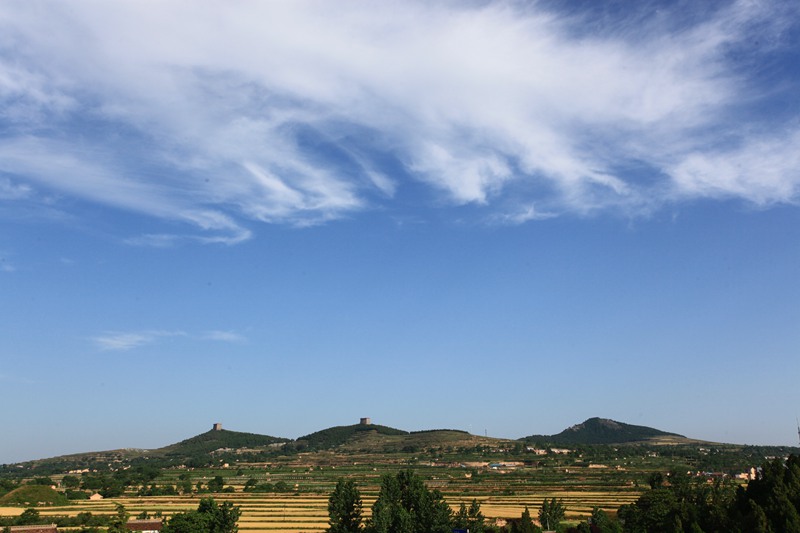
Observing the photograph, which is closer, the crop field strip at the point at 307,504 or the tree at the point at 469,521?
the tree at the point at 469,521

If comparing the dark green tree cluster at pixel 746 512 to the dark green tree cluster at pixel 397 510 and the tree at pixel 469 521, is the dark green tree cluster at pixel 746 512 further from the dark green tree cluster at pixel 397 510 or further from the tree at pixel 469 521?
the dark green tree cluster at pixel 397 510

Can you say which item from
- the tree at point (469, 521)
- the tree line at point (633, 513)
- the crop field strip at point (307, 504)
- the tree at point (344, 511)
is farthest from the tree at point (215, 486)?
the tree at point (344, 511)

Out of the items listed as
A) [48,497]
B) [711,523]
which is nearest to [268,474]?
[48,497]

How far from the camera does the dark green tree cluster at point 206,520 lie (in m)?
59.5

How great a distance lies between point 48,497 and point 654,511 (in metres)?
104

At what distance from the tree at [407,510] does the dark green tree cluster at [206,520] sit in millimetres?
13730

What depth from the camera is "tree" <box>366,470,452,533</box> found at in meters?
56.3

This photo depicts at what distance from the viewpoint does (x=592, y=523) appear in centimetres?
6950

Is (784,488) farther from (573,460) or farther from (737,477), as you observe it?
(573,460)

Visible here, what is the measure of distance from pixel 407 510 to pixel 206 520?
18981 millimetres

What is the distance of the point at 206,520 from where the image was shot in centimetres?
6172

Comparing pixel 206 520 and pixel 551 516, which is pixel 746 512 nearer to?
pixel 551 516

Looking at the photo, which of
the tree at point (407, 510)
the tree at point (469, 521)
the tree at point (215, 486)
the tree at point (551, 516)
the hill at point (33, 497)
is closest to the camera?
the tree at point (407, 510)

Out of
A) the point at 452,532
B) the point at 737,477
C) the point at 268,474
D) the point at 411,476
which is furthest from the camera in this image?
the point at 268,474
